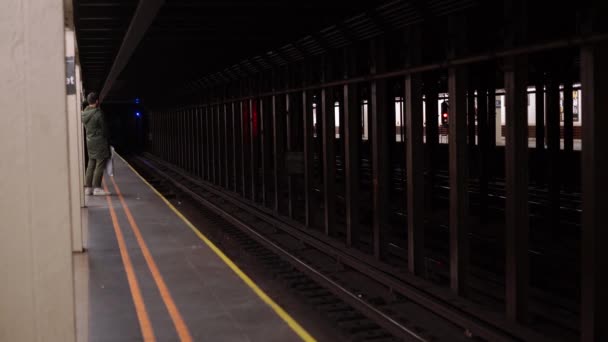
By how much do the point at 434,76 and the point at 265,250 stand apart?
7.88 m

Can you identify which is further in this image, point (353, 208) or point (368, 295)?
point (353, 208)

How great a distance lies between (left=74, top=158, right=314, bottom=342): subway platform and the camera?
6039 millimetres

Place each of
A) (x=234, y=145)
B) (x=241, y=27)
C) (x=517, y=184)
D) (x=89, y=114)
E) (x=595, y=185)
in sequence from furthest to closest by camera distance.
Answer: (x=234, y=145) < (x=89, y=114) < (x=241, y=27) < (x=517, y=184) < (x=595, y=185)

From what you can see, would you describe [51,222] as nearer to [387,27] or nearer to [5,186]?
[5,186]

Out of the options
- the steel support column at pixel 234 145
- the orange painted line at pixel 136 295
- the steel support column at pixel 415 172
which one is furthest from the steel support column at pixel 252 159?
the steel support column at pixel 415 172

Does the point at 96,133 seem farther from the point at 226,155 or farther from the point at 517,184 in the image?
the point at 517,184

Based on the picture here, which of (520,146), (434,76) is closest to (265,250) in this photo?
(520,146)

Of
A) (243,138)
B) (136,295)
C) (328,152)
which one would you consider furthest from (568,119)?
(136,295)

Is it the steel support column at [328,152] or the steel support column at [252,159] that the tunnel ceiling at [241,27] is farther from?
the steel support column at [252,159]

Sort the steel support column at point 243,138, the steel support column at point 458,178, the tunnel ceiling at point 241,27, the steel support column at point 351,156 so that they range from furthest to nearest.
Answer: the steel support column at point 243,138, the steel support column at point 351,156, the tunnel ceiling at point 241,27, the steel support column at point 458,178

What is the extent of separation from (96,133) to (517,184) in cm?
996

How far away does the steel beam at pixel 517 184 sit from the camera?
245 inches

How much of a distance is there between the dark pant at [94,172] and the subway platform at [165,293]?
311 centimetres

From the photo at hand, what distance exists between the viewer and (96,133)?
14.3 metres
